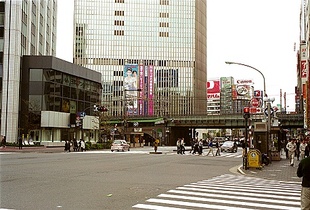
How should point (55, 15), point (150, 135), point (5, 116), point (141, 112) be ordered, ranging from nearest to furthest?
point (5, 116), point (55, 15), point (150, 135), point (141, 112)

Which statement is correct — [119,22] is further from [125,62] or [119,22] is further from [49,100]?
[49,100]

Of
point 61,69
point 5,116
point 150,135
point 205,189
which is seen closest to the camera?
point 205,189

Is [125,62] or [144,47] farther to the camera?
[144,47]

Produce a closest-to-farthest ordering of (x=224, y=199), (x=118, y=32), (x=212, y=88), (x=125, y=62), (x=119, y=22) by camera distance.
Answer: (x=224, y=199) → (x=119, y=22) → (x=118, y=32) → (x=125, y=62) → (x=212, y=88)

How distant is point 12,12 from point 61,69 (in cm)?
1134

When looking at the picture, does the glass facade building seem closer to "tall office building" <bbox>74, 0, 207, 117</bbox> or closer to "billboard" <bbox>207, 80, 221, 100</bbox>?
"tall office building" <bbox>74, 0, 207, 117</bbox>

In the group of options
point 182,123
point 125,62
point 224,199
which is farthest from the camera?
point 125,62

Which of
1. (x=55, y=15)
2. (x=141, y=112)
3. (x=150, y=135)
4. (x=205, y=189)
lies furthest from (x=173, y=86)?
(x=205, y=189)

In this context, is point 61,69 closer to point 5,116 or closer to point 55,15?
point 5,116

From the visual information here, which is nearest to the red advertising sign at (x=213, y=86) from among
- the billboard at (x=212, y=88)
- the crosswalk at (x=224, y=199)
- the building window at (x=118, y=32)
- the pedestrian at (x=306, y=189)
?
the billboard at (x=212, y=88)

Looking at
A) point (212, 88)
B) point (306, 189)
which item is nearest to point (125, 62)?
point (212, 88)

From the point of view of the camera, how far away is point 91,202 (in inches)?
412

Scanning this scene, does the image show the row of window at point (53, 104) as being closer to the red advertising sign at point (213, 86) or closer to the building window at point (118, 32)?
the building window at point (118, 32)

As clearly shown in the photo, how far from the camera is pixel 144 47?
144 m
